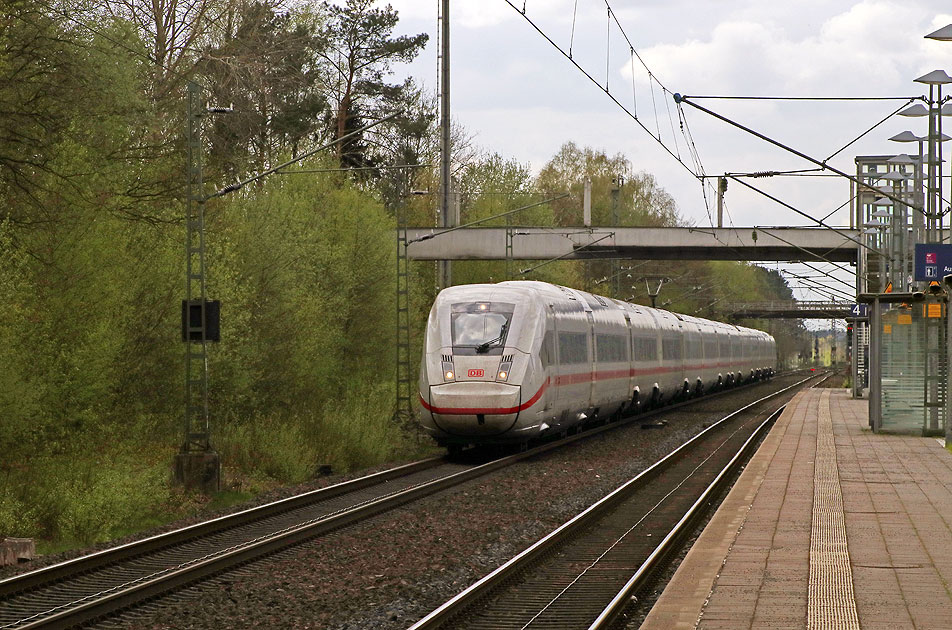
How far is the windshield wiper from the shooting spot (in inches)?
929

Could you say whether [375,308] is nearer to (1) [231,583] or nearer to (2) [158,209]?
(2) [158,209]

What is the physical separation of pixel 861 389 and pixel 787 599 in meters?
46.5

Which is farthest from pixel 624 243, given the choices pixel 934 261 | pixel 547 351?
pixel 547 351

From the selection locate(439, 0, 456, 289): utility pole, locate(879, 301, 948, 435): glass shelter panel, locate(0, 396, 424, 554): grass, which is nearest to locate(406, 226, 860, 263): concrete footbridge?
locate(439, 0, 456, 289): utility pole

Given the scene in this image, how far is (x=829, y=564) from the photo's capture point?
1123 centimetres

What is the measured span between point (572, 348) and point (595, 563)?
47.7 feet

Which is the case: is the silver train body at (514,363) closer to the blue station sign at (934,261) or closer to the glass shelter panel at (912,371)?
the glass shelter panel at (912,371)

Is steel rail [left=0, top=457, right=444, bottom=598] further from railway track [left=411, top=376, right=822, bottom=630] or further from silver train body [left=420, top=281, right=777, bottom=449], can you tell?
railway track [left=411, top=376, right=822, bottom=630]

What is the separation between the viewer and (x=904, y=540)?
496 inches

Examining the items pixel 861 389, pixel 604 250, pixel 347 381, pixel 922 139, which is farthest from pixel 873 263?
pixel 347 381

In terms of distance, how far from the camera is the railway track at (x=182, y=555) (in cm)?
1111

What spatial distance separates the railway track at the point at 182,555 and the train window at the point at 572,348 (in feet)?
19.7

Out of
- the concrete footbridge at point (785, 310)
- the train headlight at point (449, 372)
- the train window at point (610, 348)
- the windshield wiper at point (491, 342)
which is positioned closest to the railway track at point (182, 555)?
the train headlight at point (449, 372)

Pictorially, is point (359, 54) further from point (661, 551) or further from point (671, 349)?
point (661, 551)
